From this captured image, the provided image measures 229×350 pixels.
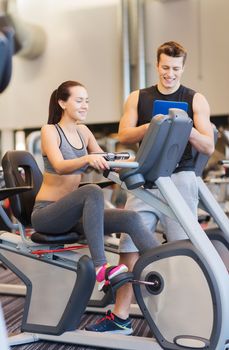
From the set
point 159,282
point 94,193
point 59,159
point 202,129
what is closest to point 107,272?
point 159,282

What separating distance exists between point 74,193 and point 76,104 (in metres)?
0.49

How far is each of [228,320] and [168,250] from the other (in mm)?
367

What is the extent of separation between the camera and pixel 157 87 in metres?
2.60

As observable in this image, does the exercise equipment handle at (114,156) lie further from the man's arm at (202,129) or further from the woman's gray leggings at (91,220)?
the man's arm at (202,129)

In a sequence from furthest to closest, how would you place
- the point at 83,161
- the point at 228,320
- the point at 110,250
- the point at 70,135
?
the point at 110,250
the point at 70,135
the point at 83,161
the point at 228,320

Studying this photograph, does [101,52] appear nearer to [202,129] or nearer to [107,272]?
[202,129]

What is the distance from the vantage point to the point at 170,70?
248 centimetres

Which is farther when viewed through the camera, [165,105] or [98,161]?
[165,105]

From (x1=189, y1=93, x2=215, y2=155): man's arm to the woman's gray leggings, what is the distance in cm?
44

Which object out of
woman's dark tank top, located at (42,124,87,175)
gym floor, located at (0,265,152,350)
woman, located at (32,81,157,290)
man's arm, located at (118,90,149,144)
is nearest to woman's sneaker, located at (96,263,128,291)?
woman, located at (32,81,157,290)

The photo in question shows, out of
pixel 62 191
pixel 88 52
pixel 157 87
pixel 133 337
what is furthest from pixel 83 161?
pixel 88 52

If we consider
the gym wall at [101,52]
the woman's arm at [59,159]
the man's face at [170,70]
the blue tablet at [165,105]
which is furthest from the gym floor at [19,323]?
the gym wall at [101,52]

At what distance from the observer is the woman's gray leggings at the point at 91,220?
2252mm

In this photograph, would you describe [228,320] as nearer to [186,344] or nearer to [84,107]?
[186,344]
